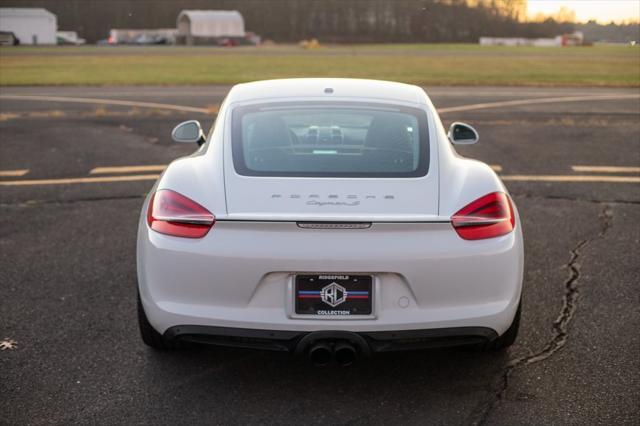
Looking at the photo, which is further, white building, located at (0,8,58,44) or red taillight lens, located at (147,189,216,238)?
white building, located at (0,8,58,44)

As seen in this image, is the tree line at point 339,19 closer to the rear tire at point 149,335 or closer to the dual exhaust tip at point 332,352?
the rear tire at point 149,335

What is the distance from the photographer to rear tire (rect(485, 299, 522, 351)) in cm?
384

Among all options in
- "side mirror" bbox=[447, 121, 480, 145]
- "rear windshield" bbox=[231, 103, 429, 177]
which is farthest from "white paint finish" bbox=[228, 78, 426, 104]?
"side mirror" bbox=[447, 121, 480, 145]

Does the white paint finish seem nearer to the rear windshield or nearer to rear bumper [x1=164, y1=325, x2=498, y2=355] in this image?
the rear windshield

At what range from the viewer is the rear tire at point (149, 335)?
12.6 ft

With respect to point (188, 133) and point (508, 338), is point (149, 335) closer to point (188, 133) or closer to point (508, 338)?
point (188, 133)

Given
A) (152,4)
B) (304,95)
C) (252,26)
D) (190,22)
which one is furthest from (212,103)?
(252,26)

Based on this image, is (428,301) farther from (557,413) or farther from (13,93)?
(13,93)

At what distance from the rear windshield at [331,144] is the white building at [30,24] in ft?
157

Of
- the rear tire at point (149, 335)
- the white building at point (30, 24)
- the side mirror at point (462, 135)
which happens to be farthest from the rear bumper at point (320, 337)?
the white building at point (30, 24)

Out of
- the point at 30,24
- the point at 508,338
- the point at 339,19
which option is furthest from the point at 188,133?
the point at 339,19

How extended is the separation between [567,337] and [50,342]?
2719mm

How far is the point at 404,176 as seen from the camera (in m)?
3.68

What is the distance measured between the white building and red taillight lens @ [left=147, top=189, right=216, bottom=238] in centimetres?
4835
